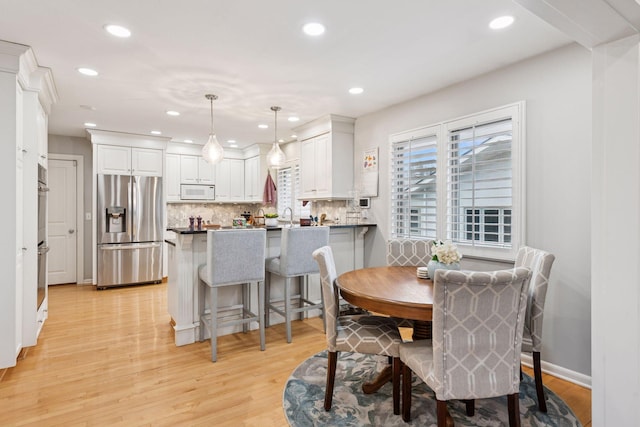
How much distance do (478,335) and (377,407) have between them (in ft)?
3.12

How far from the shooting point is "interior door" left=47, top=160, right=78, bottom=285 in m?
5.69

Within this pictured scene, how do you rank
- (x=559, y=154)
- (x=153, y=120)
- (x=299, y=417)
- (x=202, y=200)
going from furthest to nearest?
1. (x=202, y=200)
2. (x=153, y=120)
3. (x=559, y=154)
4. (x=299, y=417)

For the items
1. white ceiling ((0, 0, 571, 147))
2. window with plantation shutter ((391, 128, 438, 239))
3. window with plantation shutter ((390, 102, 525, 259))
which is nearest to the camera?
white ceiling ((0, 0, 571, 147))

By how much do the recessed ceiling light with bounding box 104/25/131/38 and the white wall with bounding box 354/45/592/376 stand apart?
9.81ft

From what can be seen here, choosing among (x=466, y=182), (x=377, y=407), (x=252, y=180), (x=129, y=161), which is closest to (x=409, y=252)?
(x=466, y=182)

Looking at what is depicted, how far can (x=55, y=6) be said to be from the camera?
7.05 feet

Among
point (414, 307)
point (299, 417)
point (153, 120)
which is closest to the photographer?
point (414, 307)

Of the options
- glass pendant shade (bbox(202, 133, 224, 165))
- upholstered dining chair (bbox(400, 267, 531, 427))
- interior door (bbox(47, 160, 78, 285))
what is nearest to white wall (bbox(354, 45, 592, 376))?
upholstered dining chair (bbox(400, 267, 531, 427))

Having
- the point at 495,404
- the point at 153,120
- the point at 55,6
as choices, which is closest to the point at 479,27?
the point at 495,404

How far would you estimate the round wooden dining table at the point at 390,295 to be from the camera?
189 cm

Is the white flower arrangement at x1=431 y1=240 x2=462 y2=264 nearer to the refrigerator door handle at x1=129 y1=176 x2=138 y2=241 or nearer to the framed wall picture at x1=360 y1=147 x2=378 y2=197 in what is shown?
the framed wall picture at x1=360 y1=147 x2=378 y2=197

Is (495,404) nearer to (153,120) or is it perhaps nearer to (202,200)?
(153,120)

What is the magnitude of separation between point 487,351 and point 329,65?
97.6 inches

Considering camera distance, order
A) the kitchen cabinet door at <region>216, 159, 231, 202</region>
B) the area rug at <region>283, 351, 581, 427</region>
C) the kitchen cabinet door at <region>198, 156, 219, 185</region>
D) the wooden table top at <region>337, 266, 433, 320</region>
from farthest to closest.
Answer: the kitchen cabinet door at <region>216, 159, 231, 202</region> < the kitchen cabinet door at <region>198, 156, 219, 185</region> < the area rug at <region>283, 351, 581, 427</region> < the wooden table top at <region>337, 266, 433, 320</region>
